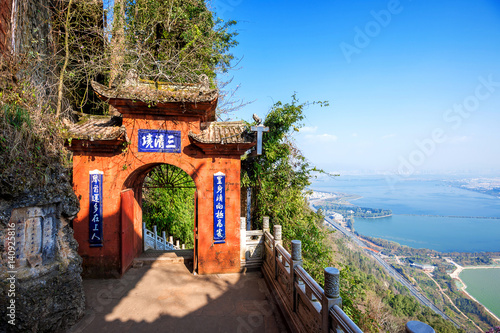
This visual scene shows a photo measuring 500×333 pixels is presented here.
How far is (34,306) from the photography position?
382 centimetres

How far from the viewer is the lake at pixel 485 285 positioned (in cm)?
3353

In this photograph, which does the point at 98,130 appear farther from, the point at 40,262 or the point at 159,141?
the point at 40,262

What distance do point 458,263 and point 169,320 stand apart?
196 feet

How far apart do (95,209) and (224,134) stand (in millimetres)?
3931

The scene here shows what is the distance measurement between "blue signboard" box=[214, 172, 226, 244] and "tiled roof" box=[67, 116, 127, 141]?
266 cm

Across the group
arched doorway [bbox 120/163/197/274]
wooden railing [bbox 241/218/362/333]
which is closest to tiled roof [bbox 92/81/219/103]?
arched doorway [bbox 120/163/197/274]

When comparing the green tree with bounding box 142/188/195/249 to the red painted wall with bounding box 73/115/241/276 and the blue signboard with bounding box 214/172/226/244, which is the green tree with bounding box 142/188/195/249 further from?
the blue signboard with bounding box 214/172/226/244

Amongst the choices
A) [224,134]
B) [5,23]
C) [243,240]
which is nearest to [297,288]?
[243,240]

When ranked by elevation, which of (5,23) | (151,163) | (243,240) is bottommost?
(243,240)

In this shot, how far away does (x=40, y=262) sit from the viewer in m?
4.14

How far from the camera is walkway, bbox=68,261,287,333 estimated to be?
14.8ft

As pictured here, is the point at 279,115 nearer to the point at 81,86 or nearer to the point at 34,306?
the point at 34,306

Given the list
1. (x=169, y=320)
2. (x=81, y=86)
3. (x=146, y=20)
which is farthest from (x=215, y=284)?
(x=146, y=20)

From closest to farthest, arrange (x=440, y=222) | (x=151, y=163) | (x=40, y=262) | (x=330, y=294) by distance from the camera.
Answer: (x=330, y=294)
(x=40, y=262)
(x=151, y=163)
(x=440, y=222)
